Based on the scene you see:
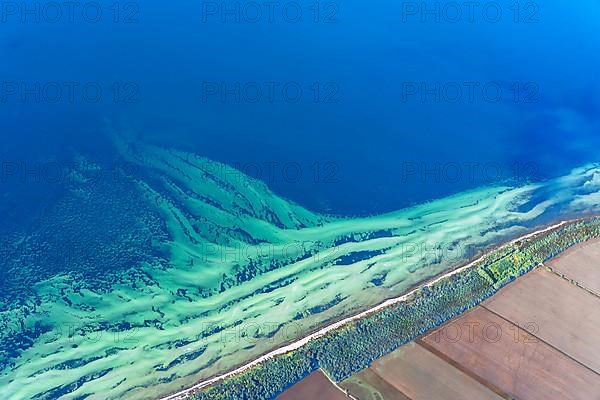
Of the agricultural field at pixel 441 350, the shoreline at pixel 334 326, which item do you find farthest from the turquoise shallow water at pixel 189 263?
the agricultural field at pixel 441 350

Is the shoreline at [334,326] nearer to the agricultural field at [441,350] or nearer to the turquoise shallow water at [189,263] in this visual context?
the agricultural field at [441,350]

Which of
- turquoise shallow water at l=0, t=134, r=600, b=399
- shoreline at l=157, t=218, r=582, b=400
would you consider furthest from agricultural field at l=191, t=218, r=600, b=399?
turquoise shallow water at l=0, t=134, r=600, b=399

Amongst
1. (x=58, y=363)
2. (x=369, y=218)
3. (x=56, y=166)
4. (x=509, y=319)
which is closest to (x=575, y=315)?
(x=509, y=319)

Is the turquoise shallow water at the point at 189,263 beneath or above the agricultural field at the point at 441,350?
above

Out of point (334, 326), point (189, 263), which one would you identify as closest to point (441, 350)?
point (334, 326)

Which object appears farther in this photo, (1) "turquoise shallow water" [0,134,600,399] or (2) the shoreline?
(1) "turquoise shallow water" [0,134,600,399]

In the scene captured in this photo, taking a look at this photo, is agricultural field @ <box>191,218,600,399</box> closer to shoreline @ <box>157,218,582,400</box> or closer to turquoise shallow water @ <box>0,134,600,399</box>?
shoreline @ <box>157,218,582,400</box>

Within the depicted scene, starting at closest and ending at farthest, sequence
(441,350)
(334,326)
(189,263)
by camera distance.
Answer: (441,350) < (334,326) < (189,263)

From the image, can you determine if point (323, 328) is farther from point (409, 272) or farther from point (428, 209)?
point (428, 209)

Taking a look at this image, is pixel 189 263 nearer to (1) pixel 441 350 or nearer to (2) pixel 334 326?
(2) pixel 334 326

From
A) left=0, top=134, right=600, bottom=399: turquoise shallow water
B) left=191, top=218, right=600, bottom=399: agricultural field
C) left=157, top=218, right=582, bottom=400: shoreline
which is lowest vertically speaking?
left=191, top=218, right=600, bottom=399: agricultural field

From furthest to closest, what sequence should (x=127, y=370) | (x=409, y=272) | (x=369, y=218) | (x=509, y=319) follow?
(x=369, y=218) → (x=409, y=272) → (x=509, y=319) → (x=127, y=370)
